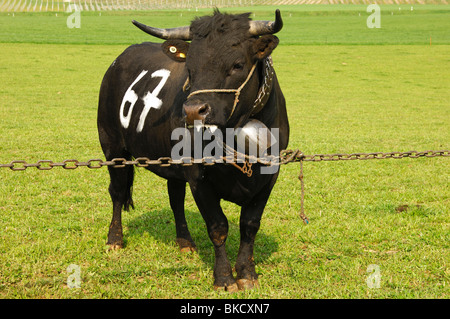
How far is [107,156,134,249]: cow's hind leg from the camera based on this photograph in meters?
5.71

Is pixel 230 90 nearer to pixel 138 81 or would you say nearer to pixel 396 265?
pixel 138 81

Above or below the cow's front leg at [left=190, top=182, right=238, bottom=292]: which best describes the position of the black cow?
above

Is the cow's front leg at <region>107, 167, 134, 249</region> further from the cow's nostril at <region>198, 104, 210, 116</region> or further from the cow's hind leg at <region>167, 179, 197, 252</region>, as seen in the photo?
the cow's nostril at <region>198, 104, 210, 116</region>

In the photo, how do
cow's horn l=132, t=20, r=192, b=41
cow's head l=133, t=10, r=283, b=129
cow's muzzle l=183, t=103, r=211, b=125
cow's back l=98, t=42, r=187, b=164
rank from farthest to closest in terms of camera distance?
cow's back l=98, t=42, r=187, b=164 → cow's horn l=132, t=20, r=192, b=41 → cow's head l=133, t=10, r=283, b=129 → cow's muzzle l=183, t=103, r=211, b=125

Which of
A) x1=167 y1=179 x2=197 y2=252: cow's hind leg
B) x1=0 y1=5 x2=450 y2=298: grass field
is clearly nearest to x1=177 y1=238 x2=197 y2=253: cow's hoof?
x1=167 y1=179 x2=197 y2=252: cow's hind leg

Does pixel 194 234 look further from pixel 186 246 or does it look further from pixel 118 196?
pixel 118 196

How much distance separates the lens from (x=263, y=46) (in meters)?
4.01

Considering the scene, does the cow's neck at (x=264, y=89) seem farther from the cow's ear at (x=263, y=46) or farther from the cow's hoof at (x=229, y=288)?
the cow's hoof at (x=229, y=288)

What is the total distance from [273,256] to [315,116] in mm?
10671

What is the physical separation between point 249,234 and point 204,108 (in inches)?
60.8

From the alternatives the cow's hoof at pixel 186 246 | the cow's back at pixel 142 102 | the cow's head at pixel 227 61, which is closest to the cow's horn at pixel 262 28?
the cow's head at pixel 227 61

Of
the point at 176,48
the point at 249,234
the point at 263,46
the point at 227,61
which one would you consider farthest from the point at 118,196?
the point at 263,46

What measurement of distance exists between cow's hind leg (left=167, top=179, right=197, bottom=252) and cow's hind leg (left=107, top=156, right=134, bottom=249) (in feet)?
1.83
